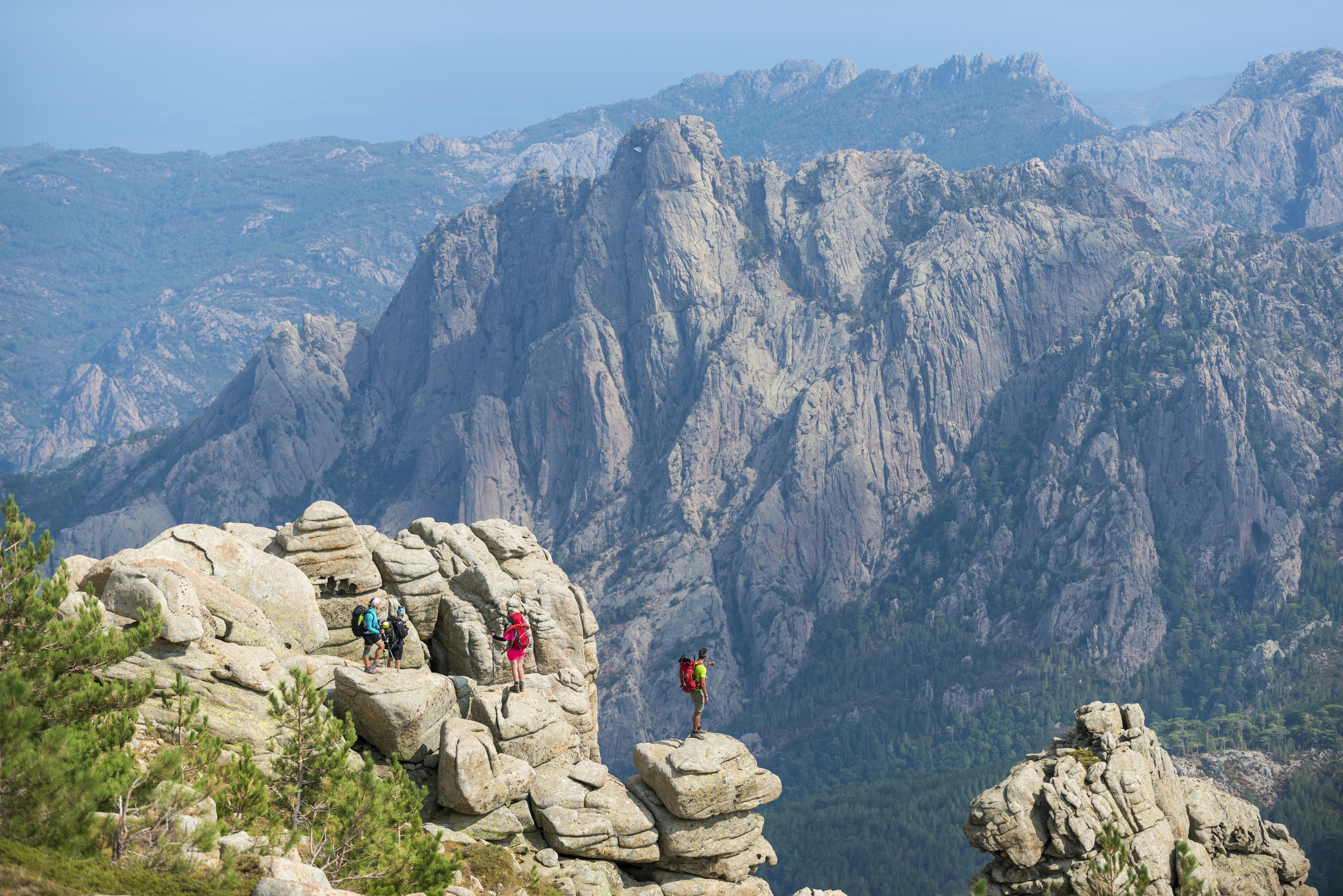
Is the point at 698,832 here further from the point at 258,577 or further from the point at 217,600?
the point at 258,577

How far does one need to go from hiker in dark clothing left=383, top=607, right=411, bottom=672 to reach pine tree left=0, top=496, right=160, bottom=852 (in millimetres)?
14619

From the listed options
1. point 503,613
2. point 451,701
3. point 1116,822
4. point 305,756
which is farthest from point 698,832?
point 1116,822

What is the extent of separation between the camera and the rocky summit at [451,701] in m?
44.7

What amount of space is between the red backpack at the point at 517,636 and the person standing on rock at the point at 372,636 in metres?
6.18

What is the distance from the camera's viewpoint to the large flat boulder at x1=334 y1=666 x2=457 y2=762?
1822 inches

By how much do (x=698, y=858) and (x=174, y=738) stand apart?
2480cm

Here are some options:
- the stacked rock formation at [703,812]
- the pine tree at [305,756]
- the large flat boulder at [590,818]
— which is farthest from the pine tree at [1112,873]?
the pine tree at [305,756]

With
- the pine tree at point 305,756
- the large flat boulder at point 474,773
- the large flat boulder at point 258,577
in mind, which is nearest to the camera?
the pine tree at point 305,756

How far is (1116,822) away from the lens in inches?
2037

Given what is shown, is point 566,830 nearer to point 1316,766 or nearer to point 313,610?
point 313,610

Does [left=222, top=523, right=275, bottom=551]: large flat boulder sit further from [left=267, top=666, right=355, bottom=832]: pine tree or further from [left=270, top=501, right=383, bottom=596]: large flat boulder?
[left=267, top=666, right=355, bottom=832]: pine tree

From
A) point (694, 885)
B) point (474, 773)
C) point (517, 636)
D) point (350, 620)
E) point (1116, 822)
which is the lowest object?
point (694, 885)

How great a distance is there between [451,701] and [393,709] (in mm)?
5143

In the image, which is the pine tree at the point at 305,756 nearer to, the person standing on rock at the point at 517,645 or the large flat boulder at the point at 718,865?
the person standing on rock at the point at 517,645
